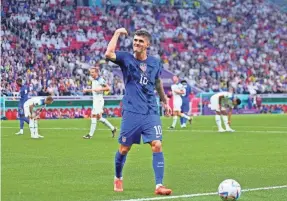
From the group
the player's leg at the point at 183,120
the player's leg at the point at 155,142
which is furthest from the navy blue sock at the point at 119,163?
the player's leg at the point at 183,120

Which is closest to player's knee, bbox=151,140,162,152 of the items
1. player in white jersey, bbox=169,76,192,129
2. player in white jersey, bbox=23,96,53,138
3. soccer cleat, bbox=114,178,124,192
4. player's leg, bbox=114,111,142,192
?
player's leg, bbox=114,111,142,192

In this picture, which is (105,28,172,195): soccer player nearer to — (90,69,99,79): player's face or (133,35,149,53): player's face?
(133,35,149,53): player's face

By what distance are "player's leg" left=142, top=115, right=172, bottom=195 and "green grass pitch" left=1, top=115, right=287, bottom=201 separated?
31 centimetres

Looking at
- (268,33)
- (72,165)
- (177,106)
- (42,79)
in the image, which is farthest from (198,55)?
(72,165)

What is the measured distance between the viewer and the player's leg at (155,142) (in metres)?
11.3

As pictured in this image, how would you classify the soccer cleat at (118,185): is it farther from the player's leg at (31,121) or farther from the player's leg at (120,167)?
the player's leg at (31,121)

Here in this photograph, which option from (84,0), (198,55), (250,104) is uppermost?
(84,0)

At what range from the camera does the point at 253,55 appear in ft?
199

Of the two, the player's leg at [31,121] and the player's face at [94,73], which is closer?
the player's face at [94,73]

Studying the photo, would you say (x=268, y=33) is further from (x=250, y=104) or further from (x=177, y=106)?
(x=177, y=106)

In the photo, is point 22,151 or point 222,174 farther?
point 22,151

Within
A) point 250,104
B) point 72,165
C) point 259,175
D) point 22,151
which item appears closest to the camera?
point 259,175

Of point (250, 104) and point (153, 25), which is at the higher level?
point (153, 25)

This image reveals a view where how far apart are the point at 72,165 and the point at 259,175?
426cm
